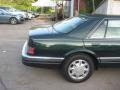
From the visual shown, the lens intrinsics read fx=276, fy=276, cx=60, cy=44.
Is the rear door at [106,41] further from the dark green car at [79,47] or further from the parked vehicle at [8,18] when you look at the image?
the parked vehicle at [8,18]

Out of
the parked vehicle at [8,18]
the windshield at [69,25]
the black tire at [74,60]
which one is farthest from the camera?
the parked vehicle at [8,18]

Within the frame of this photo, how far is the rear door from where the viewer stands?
5.94 meters

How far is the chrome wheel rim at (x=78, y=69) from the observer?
19.6 ft

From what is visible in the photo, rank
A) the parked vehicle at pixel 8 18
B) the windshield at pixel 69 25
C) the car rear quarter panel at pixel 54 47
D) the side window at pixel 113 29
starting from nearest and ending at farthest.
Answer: the car rear quarter panel at pixel 54 47 → the side window at pixel 113 29 → the windshield at pixel 69 25 → the parked vehicle at pixel 8 18

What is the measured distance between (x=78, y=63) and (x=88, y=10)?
59.9ft

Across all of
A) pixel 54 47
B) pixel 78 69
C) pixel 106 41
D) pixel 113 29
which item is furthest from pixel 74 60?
pixel 113 29

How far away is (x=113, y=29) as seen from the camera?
609 cm

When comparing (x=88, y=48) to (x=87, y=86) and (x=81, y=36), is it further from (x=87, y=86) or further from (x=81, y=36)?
(x=87, y=86)

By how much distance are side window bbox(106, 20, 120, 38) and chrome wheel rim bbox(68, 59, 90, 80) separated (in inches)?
31.8

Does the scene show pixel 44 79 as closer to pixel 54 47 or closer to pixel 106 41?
pixel 54 47

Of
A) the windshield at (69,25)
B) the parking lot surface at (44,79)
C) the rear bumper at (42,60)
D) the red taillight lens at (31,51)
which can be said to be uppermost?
the windshield at (69,25)

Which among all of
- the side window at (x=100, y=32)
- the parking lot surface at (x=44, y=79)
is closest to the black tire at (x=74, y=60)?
the parking lot surface at (x=44, y=79)

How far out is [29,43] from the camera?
598 centimetres

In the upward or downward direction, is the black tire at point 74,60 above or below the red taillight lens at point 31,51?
below
